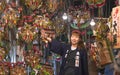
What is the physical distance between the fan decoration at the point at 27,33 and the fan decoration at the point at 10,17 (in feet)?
0.58

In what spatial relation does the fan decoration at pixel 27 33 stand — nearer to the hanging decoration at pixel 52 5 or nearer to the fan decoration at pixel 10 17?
the fan decoration at pixel 10 17

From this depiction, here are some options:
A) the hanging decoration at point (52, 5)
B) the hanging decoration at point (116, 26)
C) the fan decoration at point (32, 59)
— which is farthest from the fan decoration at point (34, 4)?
the hanging decoration at point (116, 26)

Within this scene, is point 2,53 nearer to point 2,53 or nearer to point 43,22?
point 2,53

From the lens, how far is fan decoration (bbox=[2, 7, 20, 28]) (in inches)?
208

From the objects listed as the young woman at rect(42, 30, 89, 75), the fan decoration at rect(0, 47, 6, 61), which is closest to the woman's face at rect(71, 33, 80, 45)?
the young woman at rect(42, 30, 89, 75)

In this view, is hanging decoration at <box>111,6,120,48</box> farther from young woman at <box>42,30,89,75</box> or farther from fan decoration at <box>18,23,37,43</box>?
fan decoration at <box>18,23,37,43</box>

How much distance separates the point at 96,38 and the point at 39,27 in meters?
1.01

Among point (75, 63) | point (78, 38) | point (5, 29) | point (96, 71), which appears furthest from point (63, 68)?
point (5, 29)

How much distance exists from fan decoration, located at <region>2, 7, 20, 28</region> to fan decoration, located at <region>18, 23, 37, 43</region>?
7.0 inches

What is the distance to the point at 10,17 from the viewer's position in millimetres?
5293

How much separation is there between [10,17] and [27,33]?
1.31 ft

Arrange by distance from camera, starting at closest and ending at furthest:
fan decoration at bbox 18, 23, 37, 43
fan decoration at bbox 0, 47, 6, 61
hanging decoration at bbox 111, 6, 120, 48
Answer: hanging decoration at bbox 111, 6, 120, 48 < fan decoration at bbox 18, 23, 37, 43 < fan decoration at bbox 0, 47, 6, 61

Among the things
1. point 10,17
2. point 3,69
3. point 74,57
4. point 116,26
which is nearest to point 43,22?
point 10,17

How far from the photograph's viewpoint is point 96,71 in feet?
18.2
